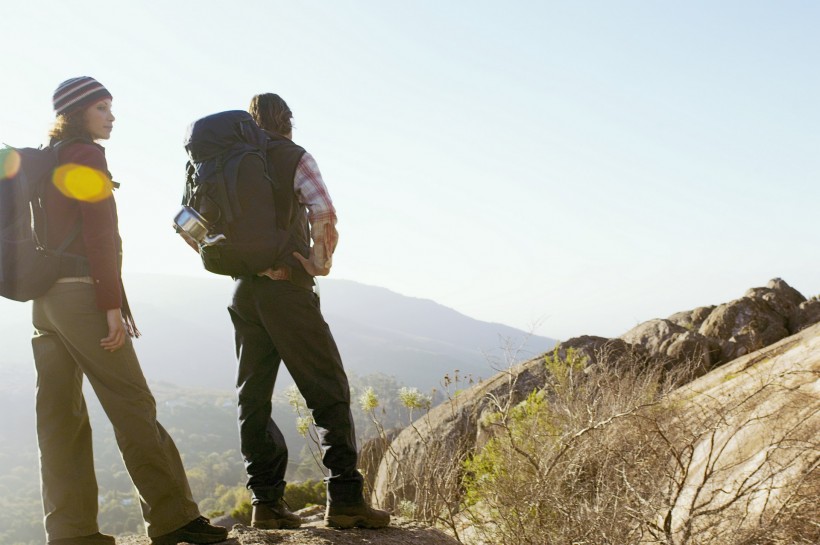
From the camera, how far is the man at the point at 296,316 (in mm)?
3107

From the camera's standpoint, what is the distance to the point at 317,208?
10.3 feet

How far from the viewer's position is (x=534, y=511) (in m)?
4.14

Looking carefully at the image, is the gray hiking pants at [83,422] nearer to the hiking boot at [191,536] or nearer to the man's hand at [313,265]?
the hiking boot at [191,536]

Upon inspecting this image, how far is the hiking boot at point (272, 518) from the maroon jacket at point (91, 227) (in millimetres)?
1205

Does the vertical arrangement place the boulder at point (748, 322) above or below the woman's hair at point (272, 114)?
below

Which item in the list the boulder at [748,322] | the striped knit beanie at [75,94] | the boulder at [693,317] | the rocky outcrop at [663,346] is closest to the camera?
the striped knit beanie at [75,94]

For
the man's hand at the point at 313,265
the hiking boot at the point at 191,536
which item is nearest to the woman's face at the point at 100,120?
the man's hand at the point at 313,265

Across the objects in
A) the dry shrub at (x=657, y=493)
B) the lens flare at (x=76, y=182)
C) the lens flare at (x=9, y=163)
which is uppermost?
the lens flare at (x=9, y=163)

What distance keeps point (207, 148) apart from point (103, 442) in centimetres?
7759

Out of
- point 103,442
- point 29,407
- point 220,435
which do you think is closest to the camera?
point 103,442

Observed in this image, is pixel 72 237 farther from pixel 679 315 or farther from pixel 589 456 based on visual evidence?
pixel 679 315

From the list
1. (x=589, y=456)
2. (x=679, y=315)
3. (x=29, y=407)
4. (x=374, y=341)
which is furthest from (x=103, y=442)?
(x=374, y=341)

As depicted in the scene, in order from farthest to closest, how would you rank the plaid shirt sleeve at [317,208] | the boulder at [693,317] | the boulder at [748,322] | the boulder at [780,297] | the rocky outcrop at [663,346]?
the boulder at [693,317], the boulder at [780,297], the boulder at [748,322], the rocky outcrop at [663,346], the plaid shirt sleeve at [317,208]

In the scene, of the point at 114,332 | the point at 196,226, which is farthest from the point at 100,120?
the point at 114,332
